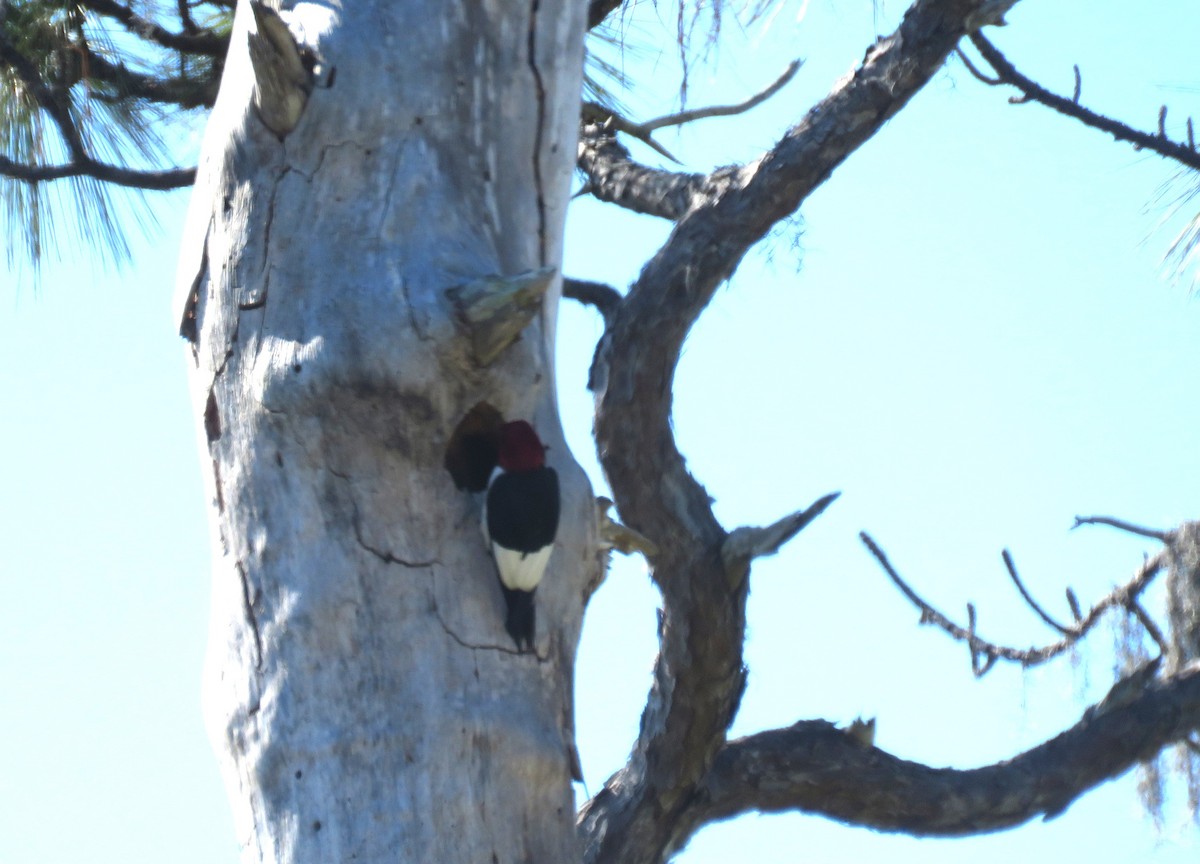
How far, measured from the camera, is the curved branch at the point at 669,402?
3.28 meters

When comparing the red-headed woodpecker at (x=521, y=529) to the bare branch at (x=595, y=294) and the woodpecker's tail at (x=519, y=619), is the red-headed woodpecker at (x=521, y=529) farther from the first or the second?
the bare branch at (x=595, y=294)

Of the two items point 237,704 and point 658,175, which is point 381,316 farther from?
point 658,175

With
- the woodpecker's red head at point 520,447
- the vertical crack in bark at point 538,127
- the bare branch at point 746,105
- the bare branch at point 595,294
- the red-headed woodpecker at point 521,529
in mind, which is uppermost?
the bare branch at point 746,105

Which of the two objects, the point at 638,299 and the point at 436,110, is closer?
the point at 436,110

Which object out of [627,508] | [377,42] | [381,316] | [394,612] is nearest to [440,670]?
[394,612]

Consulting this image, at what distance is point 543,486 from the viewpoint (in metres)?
2.13

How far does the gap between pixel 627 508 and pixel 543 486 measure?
47.8 inches

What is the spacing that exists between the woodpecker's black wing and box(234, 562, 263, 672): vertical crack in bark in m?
0.34

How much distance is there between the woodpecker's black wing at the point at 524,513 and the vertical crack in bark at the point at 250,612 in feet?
1.11

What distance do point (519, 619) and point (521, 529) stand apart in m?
0.14

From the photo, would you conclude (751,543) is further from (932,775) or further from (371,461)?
(371,461)

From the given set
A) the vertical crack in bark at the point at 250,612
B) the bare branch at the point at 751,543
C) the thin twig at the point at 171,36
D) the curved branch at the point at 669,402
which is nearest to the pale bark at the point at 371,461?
the vertical crack in bark at the point at 250,612

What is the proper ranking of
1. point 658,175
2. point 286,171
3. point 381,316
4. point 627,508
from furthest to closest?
point 658,175
point 627,508
point 286,171
point 381,316

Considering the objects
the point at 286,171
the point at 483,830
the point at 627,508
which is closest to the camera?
the point at 483,830
